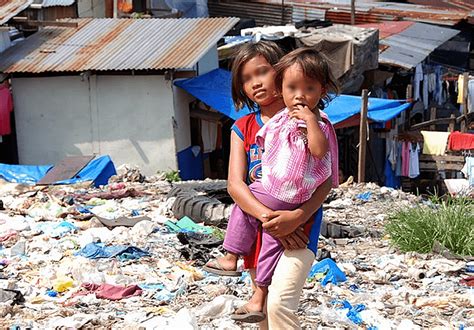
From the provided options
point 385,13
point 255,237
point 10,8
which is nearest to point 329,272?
point 255,237

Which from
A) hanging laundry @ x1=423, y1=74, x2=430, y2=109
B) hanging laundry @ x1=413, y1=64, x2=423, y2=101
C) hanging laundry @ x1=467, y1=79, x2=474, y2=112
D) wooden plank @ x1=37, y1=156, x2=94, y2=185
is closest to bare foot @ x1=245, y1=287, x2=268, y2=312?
wooden plank @ x1=37, y1=156, x2=94, y2=185

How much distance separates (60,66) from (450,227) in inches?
413

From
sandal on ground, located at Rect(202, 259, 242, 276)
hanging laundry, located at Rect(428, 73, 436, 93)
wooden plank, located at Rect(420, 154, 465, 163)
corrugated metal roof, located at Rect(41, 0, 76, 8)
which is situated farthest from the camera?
hanging laundry, located at Rect(428, 73, 436, 93)

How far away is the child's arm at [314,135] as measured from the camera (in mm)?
3350

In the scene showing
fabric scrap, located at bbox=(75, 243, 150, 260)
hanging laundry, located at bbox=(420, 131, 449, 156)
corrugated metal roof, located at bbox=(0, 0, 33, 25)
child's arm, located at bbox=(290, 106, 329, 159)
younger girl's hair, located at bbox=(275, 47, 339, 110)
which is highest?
younger girl's hair, located at bbox=(275, 47, 339, 110)

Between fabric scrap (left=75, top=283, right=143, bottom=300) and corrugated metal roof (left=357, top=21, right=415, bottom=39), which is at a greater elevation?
fabric scrap (left=75, top=283, right=143, bottom=300)

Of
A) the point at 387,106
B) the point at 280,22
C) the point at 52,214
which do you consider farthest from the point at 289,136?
the point at 280,22

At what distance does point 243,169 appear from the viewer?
12.1ft

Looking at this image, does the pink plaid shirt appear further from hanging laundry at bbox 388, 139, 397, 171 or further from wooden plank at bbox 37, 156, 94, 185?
hanging laundry at bbox 388, 139, 397, 171

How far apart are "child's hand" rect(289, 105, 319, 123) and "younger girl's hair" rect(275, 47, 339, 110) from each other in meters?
0.14

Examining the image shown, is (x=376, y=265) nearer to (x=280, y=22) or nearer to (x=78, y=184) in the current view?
(x=78, y=184)

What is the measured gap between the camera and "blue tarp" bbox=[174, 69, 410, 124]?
14922 mm

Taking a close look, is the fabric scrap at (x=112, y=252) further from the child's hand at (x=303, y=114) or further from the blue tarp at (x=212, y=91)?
the blue tarp at (x=212, y=91)

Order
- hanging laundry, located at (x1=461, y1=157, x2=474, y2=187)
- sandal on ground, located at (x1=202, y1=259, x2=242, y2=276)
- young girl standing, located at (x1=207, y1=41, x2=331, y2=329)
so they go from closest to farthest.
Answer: young girl standing, located at (x1=207, y1=41, x2=331, y2=329), sandal on ground, located at (x1=202, y1=259, x2=242, y2=276), hanging laundry, located at (x1=461, y1=157, x2=474, y2=187)
